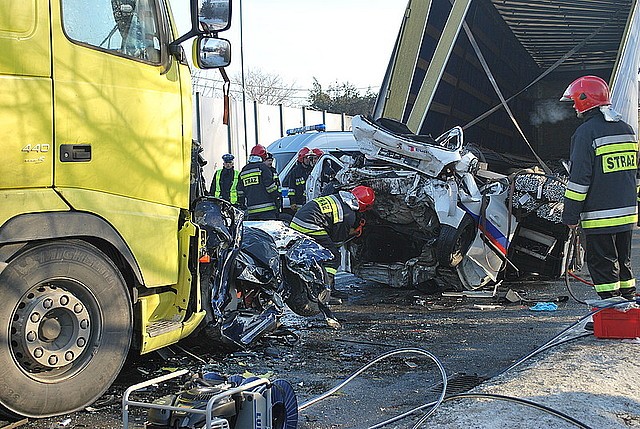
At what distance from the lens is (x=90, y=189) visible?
3.88 m

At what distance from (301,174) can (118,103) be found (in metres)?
8.12

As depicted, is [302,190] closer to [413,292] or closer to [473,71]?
[473,71]

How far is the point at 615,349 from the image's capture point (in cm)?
480

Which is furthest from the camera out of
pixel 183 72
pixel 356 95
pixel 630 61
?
pixel 356 95

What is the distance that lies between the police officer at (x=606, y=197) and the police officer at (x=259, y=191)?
5760 mm

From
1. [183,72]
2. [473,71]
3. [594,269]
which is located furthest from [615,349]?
[473,71]

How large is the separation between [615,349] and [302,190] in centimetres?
786

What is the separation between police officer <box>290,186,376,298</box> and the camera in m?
6.80

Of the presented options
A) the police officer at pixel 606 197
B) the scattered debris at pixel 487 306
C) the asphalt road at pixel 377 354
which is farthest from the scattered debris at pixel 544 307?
the police officer at pixel 606 197

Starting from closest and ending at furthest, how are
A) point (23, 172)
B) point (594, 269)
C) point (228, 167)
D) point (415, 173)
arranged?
point (23, 172) → point (594, 269) → point (415, 173) → point (228, 167)

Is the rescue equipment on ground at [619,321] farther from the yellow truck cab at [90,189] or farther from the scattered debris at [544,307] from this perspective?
the yellow truck cab at [90,189]

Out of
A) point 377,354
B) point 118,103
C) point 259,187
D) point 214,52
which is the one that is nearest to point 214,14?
point 214,52

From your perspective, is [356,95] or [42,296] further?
[356,95]

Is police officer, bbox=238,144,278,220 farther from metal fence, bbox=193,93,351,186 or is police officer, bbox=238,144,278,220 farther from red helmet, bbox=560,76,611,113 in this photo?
red helmet, bbox=560,76,611,113
